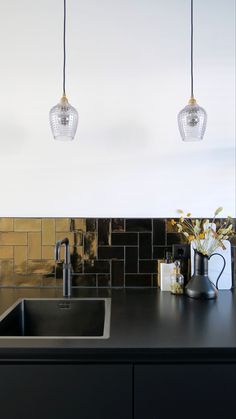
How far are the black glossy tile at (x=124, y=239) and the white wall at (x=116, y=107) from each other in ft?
0.40

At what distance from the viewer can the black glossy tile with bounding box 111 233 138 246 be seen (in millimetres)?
1804

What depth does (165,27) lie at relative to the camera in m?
1.84

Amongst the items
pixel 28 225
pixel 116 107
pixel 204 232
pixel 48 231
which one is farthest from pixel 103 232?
pixel 116 107

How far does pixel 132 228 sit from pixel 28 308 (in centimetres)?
69

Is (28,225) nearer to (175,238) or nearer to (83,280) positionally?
(83,280)

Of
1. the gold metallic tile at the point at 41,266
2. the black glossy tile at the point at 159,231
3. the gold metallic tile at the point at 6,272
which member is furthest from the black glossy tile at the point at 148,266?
the gold metallic tile at the point at 6,272

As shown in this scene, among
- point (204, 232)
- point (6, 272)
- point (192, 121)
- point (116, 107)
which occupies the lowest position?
point (6, 272)

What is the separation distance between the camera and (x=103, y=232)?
5.92ft
